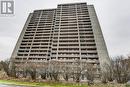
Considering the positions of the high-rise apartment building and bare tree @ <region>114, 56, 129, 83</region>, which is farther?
the high-rise apartment building

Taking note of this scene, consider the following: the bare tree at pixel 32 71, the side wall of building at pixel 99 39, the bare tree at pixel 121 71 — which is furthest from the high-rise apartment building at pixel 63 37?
the bare tree at pixel 121 71

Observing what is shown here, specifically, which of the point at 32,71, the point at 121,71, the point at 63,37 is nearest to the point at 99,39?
the point at 63,37

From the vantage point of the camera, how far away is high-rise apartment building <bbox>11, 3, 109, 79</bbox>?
110m

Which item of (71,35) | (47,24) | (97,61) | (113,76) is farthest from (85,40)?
(113,76)

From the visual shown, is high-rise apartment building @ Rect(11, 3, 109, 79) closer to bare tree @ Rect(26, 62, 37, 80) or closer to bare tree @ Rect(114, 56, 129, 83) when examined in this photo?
bare tree @ Rect(26, 62, 37, 80)

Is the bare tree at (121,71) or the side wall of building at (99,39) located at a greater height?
the side wall of building at (99,39)

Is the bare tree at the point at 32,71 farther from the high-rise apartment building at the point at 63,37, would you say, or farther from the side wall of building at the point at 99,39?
the side wall of building at the point at 99,39

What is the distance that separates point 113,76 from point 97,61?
5382cm

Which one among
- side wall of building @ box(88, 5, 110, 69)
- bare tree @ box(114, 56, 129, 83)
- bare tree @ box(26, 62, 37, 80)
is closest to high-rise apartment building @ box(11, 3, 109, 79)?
side wall of building @ box(88, 5, 110, 69)

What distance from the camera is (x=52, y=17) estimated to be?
449 ft

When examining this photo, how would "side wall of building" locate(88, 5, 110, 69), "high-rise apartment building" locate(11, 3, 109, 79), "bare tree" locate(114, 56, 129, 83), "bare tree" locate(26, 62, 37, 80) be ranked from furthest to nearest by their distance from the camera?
"high-rise apartment building" locate(11, 3, 109, 79), "side wall of building" locate(88, 5, 110, 69), "bare tree" locate(26, 62, 37, 80), "bare tree" locate(114, 56, 129, 83)

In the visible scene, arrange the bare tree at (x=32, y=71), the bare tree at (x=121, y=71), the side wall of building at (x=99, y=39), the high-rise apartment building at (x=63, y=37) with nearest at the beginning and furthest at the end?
the bare tree at (x=121, y=71), the bare tree at (x=32, y=71), the side wall of building at (x=99, y=39), the high-rise apartment building at (x=63, y=37)

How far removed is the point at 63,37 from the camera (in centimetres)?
11944

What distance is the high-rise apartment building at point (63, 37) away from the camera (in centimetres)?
11012
